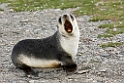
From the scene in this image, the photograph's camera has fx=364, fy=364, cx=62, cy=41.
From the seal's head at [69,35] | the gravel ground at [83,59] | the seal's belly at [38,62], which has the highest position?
the seal's head at [69,35]

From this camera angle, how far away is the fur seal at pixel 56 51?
1208cm

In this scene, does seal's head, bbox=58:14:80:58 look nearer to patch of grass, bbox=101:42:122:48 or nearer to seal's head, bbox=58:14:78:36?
seal's head, bbox=58:14:78:36

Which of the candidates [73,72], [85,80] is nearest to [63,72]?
[73,72]

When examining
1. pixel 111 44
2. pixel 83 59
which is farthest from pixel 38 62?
pixel 111 44

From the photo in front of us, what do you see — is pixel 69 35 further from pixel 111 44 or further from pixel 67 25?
pixel 111 44

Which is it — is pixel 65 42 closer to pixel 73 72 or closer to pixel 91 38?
pixel 73 72

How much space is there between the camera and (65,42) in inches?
479

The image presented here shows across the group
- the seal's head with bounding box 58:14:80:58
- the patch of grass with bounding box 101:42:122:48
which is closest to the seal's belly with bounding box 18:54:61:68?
the seal's head with bounding box 58:14:80:58

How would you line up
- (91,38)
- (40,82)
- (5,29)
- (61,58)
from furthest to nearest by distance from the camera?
(5,29), (91,38), (61,58), (40,82)

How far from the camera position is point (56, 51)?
12.1 m

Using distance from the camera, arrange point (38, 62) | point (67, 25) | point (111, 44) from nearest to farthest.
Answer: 1. point (67, 25)
2. point (38, 62)
3. point (111, 44)

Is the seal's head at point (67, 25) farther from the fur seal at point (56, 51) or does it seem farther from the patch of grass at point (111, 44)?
the patch of grass at point (111, 44)

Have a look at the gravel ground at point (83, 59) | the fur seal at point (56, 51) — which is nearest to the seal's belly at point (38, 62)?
the fur seal at point (56, 51)

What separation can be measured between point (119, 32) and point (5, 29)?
7458mm
